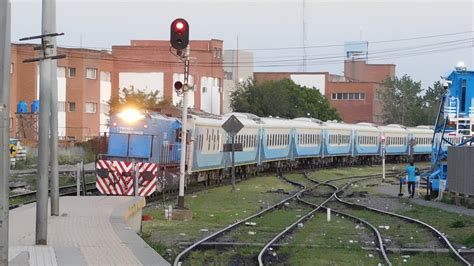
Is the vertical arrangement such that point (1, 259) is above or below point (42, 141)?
below

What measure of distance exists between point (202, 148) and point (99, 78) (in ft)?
132

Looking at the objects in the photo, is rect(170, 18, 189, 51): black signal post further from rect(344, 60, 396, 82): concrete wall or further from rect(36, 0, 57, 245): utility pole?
rect(344, 60, 396, 82): concrete wall

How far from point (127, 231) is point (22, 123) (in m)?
47.1

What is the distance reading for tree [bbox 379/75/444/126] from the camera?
120250mm

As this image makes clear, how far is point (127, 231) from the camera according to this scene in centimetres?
1583

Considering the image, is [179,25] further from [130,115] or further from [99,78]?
[99,78]

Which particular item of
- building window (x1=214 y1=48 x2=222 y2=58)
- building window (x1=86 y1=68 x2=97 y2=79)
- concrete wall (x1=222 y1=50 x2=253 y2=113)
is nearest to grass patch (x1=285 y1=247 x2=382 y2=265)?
building window (x1=86 y1=68 x2=97 y2=79)

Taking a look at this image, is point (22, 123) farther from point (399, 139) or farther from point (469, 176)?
point (469, 176)

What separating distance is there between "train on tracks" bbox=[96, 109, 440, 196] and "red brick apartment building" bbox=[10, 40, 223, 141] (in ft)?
37.9

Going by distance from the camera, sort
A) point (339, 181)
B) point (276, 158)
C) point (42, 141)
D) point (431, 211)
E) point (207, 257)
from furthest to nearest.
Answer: point (276, 158) → point (339, 181) → point (431, 211) → point (207, 257) → point (42, 141)

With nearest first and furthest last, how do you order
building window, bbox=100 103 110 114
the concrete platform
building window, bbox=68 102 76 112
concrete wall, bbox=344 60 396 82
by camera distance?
the concrete platform < building window, bbox=68 102 76 112 < building window, bbox=100 103 110 114 < concrete wall, bbox=344 60 396 82

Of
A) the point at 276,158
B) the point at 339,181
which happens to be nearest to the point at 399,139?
the point at 276,158

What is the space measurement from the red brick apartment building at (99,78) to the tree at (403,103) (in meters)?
45.3

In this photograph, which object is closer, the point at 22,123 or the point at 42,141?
the point at 42,141
